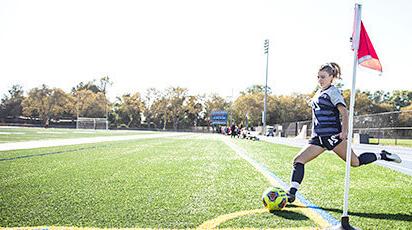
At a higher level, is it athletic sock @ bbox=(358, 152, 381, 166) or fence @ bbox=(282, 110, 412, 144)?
fence @ bbox=(282, 110, 412, 144)

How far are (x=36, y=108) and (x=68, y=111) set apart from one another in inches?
269

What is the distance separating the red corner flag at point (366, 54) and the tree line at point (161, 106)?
225 feet

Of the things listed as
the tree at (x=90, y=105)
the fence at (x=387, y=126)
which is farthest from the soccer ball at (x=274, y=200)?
the tree at (x=90, y=105)

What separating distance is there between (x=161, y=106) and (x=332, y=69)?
75.9 metres

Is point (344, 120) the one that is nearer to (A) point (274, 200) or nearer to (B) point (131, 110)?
(A) point (274, 200)

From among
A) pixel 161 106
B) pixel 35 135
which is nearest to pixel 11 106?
pixel 161 106

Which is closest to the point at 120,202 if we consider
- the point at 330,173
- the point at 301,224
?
the point at 301,224

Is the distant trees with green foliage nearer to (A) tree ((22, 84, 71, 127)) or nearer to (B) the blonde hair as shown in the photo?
(A) tree ((22, 84, 71, 127))

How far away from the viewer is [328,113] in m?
4.15

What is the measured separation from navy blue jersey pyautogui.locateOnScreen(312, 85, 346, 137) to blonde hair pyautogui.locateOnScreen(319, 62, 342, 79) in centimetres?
17

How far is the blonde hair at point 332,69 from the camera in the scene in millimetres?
4198

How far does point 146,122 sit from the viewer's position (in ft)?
276

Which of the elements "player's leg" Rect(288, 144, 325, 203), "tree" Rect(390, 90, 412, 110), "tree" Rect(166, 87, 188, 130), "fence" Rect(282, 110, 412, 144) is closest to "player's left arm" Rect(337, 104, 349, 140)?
"player's leg" Rect(288, 144, 325, 203)

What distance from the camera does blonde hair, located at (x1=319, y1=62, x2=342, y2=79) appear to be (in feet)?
13.8
